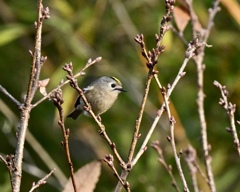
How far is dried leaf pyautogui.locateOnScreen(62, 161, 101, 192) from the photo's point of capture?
10.1ft

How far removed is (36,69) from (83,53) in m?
3.13

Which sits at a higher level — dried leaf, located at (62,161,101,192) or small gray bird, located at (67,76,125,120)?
small gray bird, located at (67,76,125,120)

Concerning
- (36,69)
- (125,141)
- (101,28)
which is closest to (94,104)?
(36,69)

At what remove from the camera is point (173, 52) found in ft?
18.8

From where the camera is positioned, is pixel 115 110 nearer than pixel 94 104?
No

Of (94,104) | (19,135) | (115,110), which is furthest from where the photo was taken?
(115,110)

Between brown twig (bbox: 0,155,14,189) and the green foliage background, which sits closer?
brown twig (bbox: 0,155,14,189)

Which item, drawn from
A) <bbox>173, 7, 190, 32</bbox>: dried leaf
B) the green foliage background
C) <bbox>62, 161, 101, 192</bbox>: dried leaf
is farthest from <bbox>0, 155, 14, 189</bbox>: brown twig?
the green foliage background

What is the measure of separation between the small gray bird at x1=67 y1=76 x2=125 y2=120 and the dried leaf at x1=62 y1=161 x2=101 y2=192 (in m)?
0.68

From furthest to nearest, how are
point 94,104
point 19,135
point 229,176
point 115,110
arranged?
point 115,110 → point 229,176 → point 94,104 → point 19,135

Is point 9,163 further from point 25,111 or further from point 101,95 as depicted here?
point 101,95

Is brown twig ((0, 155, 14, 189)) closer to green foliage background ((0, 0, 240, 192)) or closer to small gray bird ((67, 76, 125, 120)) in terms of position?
small gray bird ((67, 76, 125, 120))

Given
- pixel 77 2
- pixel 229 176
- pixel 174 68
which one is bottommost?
pixel 229 176

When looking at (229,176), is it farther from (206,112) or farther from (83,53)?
(83,53)
